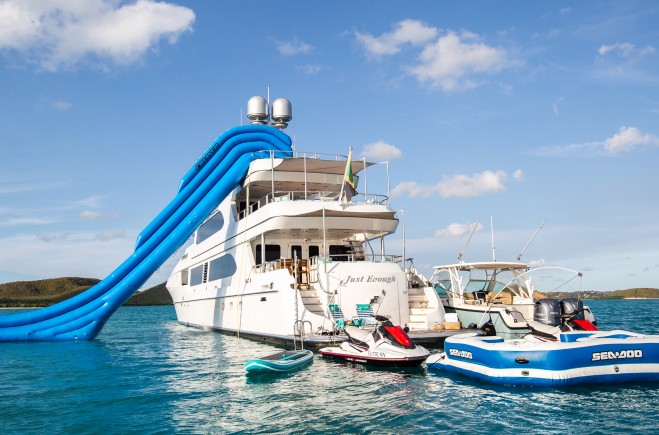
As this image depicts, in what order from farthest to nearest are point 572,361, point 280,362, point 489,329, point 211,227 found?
point 211,227
point 489,329
point 280,362
point 572,361

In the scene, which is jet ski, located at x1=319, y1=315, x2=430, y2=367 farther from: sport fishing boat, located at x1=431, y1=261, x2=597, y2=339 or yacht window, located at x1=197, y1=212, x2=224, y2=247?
yacht window, located at x1=197, y1=212, x2=224, y2=247

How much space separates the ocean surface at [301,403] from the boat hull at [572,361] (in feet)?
1.17

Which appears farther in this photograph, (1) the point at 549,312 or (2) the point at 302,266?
(2) the point at 302,266

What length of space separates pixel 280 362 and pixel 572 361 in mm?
7300

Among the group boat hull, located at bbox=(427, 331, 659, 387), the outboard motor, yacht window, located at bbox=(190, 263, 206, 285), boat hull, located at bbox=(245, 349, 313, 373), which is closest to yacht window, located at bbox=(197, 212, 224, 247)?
yacht window, located at bbox=(190, 263, 206, 285)

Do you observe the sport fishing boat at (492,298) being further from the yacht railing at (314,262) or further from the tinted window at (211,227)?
the tinted window at (211,227)

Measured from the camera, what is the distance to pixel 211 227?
3225 centimetres

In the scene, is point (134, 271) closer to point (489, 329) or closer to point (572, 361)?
point (489, 329)

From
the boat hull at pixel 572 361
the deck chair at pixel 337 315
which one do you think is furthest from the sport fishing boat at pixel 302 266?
the boat hull at pixel 572 361

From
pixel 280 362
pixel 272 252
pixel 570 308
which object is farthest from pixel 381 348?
pixel 272 252

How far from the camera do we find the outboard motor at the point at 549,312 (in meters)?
15.8

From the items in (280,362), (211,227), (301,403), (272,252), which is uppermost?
(211,227)

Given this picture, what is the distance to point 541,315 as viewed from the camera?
1611 cm

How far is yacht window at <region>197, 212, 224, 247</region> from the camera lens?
100 feet
